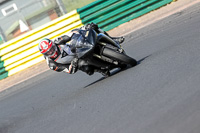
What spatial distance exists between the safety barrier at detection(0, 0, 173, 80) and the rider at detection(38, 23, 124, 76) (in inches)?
232

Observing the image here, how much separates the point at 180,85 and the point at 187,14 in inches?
255

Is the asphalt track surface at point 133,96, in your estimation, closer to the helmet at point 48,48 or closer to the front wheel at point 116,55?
the front wheel at point 116,55

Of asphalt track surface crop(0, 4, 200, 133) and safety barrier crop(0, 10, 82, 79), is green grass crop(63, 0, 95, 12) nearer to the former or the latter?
safety barrier crop(0, 10, 82, 79)

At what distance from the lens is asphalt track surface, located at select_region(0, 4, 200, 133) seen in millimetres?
4301

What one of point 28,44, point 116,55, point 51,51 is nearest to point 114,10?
point 28,44

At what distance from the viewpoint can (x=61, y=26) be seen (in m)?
13.6

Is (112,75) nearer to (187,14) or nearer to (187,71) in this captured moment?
(187,71)

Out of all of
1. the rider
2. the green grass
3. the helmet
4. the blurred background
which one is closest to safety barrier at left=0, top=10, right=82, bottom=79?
the blurred background

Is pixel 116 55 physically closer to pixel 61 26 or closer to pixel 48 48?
pixel 48 48

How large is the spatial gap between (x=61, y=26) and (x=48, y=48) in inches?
250

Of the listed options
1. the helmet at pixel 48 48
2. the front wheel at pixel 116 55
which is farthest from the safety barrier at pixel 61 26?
the front wheel at pixel 116 55

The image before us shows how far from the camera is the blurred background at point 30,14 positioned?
45.2 ft

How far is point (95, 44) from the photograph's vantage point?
7.10 m

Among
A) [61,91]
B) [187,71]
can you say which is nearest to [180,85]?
[187,71]
